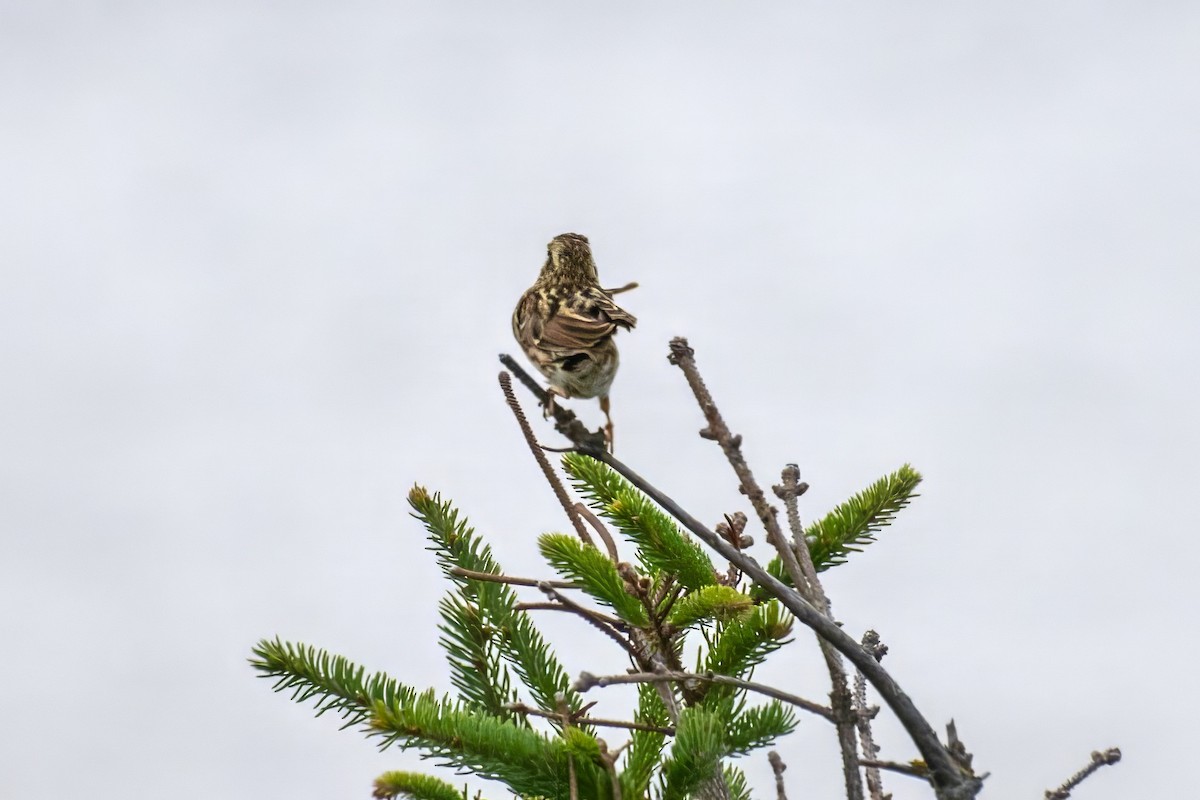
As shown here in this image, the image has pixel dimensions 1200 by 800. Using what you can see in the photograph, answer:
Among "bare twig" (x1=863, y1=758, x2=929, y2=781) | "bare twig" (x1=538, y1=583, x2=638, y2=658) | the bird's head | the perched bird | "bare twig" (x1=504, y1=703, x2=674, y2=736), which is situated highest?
the bird's head

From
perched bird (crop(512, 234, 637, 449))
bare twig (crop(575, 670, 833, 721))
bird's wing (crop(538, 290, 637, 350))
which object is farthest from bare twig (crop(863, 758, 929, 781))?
bird's wing (crop(538, 290, 637, 350))

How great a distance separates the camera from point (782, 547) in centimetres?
259

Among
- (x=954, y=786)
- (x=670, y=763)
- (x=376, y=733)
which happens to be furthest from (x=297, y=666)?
(x=954, y=786)

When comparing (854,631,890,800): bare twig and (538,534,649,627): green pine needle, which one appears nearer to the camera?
(854,631,890,800): bare twig

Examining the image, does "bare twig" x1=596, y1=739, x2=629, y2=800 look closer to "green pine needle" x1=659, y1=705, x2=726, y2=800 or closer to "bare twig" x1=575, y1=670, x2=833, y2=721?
"green pine needle" x1=659, y1=705, x2=726, y2=800

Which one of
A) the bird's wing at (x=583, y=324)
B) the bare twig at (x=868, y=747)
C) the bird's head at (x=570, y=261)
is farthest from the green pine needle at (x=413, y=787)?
the bird's head at (x=570, y=261)

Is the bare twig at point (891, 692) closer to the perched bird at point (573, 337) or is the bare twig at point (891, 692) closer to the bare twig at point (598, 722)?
the bare twig at point (598, 722)

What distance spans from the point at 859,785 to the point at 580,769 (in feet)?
3.21

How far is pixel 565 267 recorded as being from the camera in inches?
356

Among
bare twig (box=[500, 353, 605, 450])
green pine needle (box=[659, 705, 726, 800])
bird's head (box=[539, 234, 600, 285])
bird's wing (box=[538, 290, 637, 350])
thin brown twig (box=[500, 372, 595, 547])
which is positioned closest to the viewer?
green pine needle (box=[659, 705, 726, 800])

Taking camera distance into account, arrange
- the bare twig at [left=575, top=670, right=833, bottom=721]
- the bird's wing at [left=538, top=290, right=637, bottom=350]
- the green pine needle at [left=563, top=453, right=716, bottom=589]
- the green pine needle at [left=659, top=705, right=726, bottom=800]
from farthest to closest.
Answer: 1. the bird's wing at [left=538, top=290, right=637, bottom=350]
2. the green pine needle at [left=563, top=453, right=716, bottom=589]
3. the green pine needle at [left=659, top=705, right=726, bottom=800]
4. the bare twig at [left=575, top=670, right=833, bottom=721]

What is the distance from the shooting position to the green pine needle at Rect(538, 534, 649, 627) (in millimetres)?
3633

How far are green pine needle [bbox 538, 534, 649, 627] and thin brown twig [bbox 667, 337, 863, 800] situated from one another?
0.88m

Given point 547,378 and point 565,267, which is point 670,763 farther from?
point 565,267
